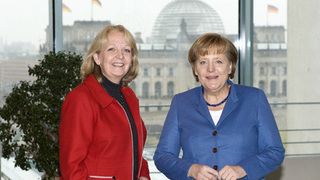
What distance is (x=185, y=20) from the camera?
552 centimetres

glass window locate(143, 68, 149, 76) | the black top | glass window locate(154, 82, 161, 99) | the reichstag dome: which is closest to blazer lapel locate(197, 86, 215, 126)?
the black top

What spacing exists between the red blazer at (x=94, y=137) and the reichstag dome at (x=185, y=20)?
3438 mm

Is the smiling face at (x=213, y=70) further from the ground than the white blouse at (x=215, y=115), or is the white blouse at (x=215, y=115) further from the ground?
the smiling face at (x=213, y=70)

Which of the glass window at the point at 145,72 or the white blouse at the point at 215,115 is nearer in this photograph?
the white blouse at the point at 215,115

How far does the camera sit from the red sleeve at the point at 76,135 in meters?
1.88

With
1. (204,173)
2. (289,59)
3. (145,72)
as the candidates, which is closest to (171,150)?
(204,173)

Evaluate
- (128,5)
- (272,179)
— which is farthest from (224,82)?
(128,5)

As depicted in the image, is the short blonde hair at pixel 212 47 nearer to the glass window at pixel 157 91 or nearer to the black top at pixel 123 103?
the black top at pixel 123 103

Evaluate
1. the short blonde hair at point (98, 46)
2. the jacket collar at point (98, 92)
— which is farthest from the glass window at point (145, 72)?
the jacket collar at point (98, 92)

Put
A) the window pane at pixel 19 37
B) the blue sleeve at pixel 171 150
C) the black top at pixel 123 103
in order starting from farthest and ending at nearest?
the window pane at pixel 19 37 < the black top at pixel 123 103 < the blue sleeve at pixel 171 150

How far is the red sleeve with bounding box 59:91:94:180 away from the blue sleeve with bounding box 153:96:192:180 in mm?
328

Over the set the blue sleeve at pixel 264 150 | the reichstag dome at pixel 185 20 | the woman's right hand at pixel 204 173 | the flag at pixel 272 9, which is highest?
the flag at pixel 272 9

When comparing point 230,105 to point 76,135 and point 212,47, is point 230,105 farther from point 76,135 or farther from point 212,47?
point 76,135

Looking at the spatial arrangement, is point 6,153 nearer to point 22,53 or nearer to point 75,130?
point 22,53
